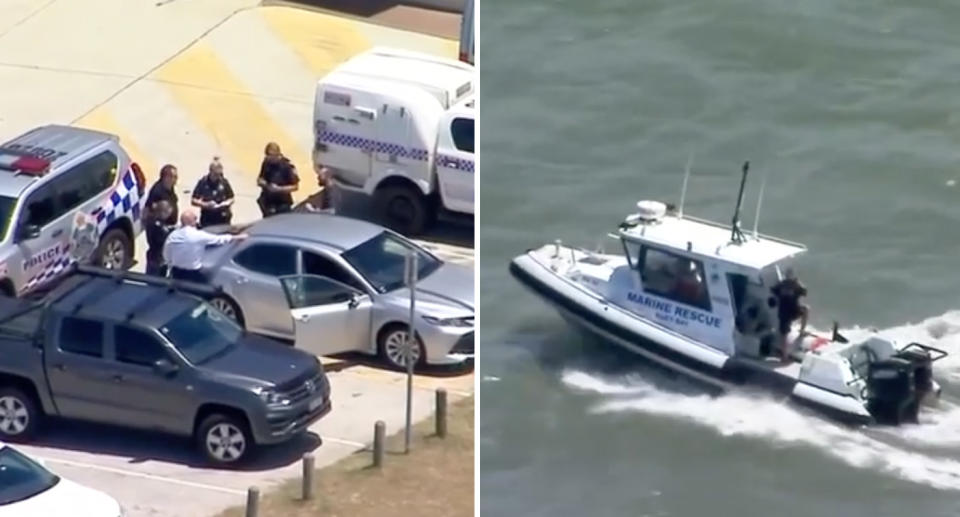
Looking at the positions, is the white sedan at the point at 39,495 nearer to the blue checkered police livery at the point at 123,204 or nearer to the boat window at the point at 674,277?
the blue checkered police livery at the point at 123,204

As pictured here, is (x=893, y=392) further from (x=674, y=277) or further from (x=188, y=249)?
(x=188, y=249)

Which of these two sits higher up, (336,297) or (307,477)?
(336,297)

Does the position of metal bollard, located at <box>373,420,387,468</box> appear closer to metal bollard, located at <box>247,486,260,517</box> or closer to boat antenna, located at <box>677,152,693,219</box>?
metal bollard, located at <box>247,486,260,517</box>

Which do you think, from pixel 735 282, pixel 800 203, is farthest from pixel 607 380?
pixel 800 203

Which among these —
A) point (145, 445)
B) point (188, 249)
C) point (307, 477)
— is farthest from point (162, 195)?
point (307, 477)

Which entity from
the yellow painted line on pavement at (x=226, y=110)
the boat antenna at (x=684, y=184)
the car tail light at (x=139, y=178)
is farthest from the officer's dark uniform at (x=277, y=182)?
the boat antenna at (x=684, y=184)

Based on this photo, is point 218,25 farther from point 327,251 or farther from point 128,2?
point 327,251

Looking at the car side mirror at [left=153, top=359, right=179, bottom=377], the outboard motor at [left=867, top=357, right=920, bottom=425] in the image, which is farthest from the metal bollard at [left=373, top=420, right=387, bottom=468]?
the outboard motor at [left=867, top=357, right=920, bottom=425]
